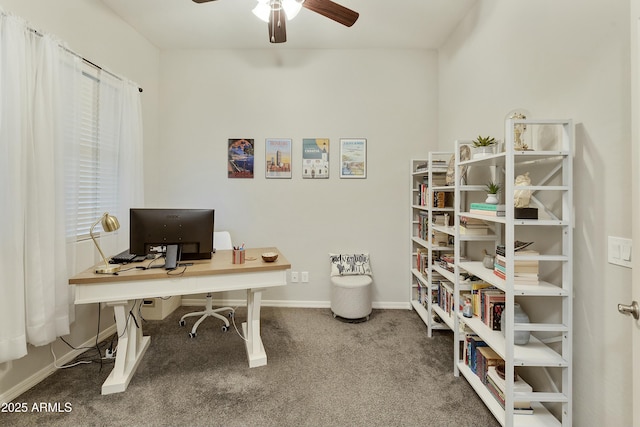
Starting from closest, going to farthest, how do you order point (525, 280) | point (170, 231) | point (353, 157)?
point (525, 280)
point (170, 231)
point (353, 157)

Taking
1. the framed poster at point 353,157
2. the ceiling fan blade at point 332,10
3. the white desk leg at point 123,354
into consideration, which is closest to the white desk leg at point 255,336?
the white desk leg at point 123,354

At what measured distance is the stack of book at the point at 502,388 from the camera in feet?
4.98

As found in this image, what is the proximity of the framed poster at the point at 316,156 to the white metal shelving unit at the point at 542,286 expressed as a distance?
1.78 metres

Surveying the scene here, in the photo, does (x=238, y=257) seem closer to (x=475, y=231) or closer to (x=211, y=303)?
(x=211, y=303)

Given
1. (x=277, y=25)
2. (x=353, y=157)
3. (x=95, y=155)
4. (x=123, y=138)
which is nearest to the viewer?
(x=277, y=25)

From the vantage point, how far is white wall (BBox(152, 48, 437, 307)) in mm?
3244

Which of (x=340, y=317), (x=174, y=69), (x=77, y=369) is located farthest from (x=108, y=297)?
(x=174, y=69)

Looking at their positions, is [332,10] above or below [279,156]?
above

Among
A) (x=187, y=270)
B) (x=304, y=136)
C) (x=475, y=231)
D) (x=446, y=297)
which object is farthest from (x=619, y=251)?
(x=304, y=136)

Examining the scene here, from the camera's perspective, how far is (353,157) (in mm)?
3264

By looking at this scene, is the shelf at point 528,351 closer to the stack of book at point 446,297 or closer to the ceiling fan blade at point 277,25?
the stack of book at point 446,297

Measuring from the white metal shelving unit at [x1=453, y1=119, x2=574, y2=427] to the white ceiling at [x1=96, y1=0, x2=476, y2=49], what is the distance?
1.64m

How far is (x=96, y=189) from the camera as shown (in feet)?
8.07

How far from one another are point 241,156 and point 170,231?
4.91 feet
